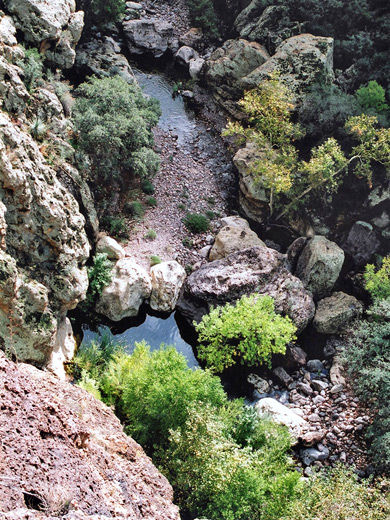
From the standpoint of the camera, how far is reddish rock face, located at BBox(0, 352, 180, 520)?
539cm

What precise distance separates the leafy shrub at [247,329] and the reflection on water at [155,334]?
212 centimetres

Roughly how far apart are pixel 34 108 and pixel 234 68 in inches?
658

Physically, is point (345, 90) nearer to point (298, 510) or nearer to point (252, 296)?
point (252, 296)

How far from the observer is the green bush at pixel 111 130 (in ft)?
68.2

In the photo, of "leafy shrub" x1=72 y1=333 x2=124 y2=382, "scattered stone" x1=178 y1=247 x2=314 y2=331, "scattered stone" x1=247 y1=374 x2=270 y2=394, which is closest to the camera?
"leafy shrub" x1=72 y1=333 x2=124 y2=382

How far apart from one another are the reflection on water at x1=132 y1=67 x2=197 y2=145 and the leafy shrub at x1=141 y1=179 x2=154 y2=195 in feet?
17.4

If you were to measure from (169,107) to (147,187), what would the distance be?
928 centimetres

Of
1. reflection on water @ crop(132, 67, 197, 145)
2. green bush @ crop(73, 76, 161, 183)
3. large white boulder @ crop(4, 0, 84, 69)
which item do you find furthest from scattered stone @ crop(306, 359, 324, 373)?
large white boulder @ crop(4, 0, 84, 69)

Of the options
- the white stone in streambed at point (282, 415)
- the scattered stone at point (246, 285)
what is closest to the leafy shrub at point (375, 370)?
the white stone in streambed at point (282, 415)

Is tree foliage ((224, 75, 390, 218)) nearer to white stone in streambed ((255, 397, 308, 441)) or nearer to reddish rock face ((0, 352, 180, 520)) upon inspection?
white stone in streambed ((255, 397, 308, 441))

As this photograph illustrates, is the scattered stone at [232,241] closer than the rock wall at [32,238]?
No

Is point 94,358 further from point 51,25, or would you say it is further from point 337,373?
point 51,25

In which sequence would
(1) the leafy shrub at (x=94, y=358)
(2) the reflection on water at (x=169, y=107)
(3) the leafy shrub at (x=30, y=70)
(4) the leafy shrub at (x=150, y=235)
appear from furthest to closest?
(2) the reflection on water at (x=169, y=107)
(4) the leafy shrub at (x=150, y=235)
(3) the leafy shrub at (x=30, y=70)
(1) the leafy shrub at (x=94, y=358)

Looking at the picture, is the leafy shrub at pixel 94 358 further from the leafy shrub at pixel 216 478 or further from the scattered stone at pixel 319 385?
the scattered stone at pixel 319 385
